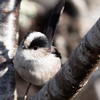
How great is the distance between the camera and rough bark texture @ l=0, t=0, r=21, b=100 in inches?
100

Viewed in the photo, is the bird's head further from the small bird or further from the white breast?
the white breast

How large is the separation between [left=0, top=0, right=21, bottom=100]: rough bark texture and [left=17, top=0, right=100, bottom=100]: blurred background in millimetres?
1811

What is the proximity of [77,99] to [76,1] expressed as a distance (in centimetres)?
267

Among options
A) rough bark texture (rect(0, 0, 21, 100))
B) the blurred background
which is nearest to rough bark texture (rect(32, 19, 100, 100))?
rough bark texture (rect(0, 0, 21, 100))

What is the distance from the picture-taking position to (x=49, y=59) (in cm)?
263

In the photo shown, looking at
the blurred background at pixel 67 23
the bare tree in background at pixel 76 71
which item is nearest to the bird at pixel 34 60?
the bare tree in background at pixel 76 71

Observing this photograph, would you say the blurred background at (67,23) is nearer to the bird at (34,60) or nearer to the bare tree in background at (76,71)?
the bird at (34,60)

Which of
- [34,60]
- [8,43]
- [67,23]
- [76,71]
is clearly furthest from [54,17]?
[67,23]

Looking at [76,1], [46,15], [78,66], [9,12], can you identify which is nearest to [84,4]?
[76,1]

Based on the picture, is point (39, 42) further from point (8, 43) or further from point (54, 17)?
point (54, 17)

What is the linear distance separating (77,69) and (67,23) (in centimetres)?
414

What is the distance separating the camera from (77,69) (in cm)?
130

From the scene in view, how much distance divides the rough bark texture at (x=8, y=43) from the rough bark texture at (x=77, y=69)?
109 centimetres

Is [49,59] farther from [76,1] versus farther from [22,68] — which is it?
[76,1]
